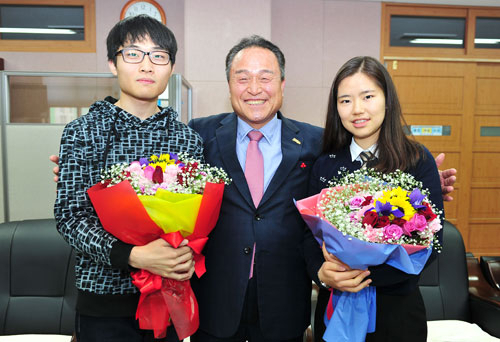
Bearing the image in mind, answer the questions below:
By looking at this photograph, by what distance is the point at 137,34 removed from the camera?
4.52 ft

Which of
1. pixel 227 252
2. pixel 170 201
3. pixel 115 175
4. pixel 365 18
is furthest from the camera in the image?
pixel 365 18

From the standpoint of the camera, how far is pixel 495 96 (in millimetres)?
5438

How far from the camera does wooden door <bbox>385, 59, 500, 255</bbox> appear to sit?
17.3ft

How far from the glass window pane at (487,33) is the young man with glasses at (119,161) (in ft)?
18.4

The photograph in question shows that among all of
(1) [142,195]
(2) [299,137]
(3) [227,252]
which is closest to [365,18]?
(2) [299,137]

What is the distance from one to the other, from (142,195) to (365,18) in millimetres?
4931

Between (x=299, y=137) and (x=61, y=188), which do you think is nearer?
(x=61, y=188)

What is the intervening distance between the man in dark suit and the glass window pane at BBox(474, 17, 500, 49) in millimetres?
5185

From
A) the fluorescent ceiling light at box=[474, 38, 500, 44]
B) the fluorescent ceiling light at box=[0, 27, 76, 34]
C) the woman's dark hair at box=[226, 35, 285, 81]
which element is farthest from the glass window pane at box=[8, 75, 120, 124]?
the fluorescent ceiling light at box=[474, 38, 500, 44]

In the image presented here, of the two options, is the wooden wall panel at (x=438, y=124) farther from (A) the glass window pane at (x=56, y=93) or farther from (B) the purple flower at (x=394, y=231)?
(B) the purple flower at (x=394, y=231)

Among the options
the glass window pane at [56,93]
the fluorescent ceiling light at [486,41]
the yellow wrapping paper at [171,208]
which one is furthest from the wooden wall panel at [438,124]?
the yellow wrapping paper at [171,208]

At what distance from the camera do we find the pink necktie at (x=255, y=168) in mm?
1578

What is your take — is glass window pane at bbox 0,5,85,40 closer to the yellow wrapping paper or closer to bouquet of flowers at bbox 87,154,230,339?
bouquet of flowers at bbox 87,154,230,339

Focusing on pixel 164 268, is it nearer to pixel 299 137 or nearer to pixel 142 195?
pixel 142 195
